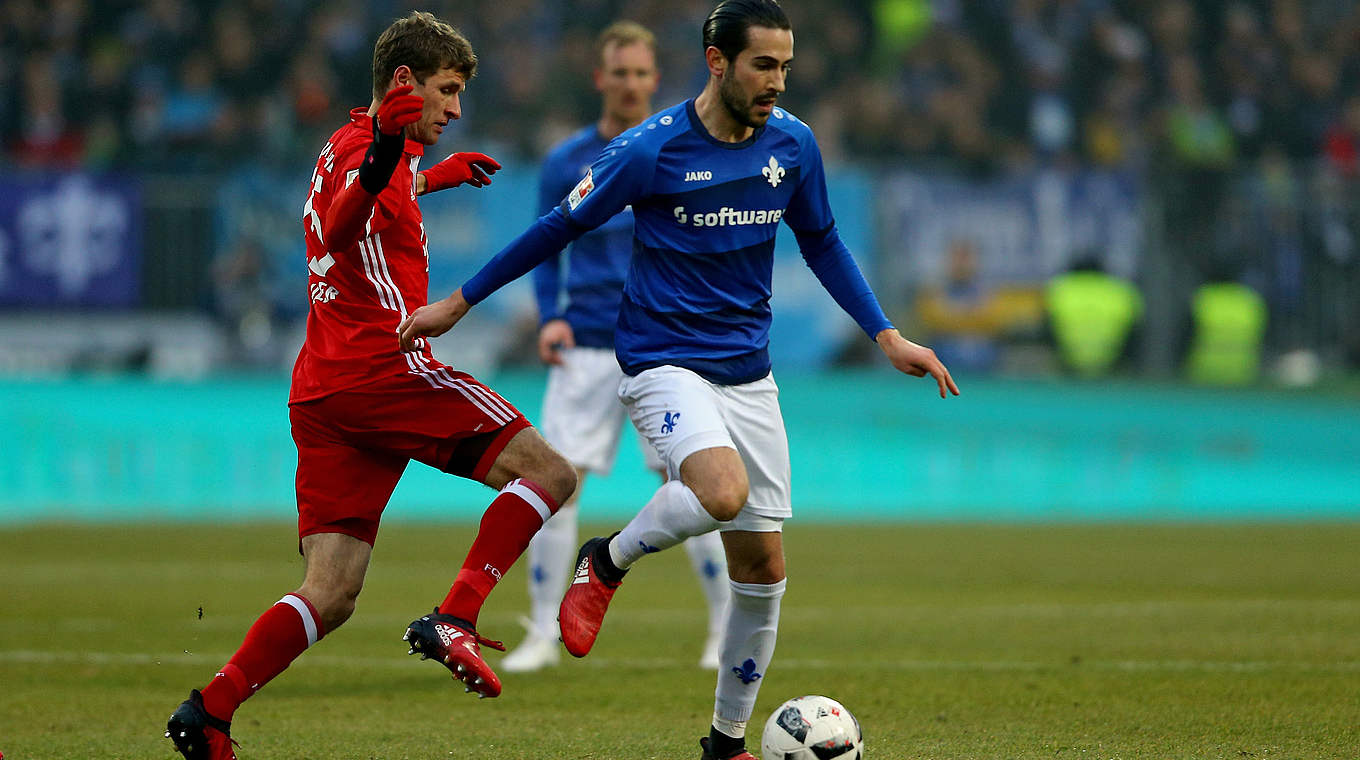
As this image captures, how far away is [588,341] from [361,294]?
2.62 m

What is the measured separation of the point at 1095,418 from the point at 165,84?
1021 centimetres

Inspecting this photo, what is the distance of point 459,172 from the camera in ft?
Result: 17.4

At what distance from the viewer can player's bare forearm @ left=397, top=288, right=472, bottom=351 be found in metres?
4.65

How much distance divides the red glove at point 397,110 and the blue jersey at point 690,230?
0.54 m

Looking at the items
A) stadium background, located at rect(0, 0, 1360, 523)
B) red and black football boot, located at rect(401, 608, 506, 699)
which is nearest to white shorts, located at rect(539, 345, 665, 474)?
red and black football boot, located at rect(401, 608, 506, 699)

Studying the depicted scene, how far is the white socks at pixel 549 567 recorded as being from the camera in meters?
7.29

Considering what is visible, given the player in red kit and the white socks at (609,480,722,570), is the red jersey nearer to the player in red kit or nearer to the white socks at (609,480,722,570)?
the player in red kit

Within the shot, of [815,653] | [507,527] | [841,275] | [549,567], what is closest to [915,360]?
[841,275]

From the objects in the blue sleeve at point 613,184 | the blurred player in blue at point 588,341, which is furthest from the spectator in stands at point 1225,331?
the blue sleeve at point 613,184

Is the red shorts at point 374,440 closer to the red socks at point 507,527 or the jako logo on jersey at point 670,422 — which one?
the red socks at point 507,527

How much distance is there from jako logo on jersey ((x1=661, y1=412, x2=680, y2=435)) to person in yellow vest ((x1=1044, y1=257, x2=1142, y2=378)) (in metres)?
10.6

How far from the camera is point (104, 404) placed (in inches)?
583

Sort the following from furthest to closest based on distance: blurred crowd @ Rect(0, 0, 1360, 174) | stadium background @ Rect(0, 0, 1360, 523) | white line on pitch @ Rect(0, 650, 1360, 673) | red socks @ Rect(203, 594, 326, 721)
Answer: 1. blurred crowd @ Rect(0, 0, 1360, 174)
2. stadium background @ Rect(0, 0, 1360, 523)
3. white line on pitch @ Rect(0, 650, 1360, 673)
4. red socks @ Rect(203, 594, 326, 721)

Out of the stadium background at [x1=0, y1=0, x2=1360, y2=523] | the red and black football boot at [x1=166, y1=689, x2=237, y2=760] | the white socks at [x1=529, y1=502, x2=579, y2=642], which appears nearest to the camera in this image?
the red and black football boot at [x1=166, y1=689, x2=237, y2=760]
